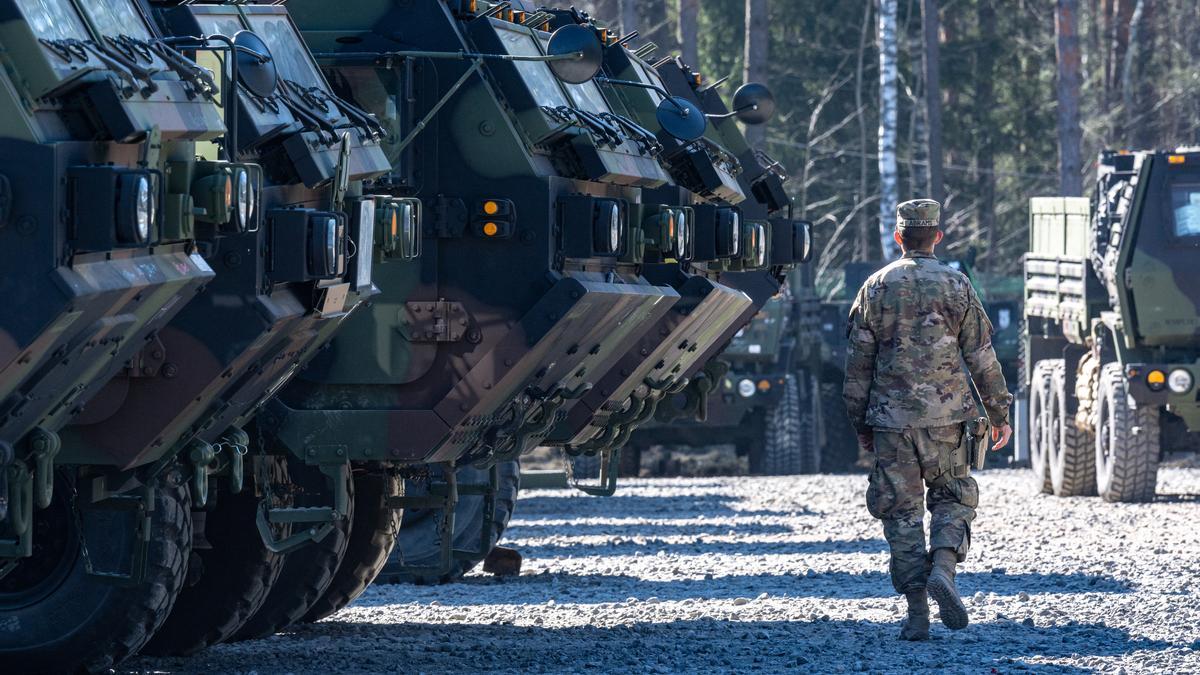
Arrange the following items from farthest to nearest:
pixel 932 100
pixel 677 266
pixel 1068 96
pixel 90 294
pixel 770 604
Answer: pixel 932 100 → pixel 1068 96 → pixel 677 266 → pixel 770 604 → pixel 90 294

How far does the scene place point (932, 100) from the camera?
3800 centimetres

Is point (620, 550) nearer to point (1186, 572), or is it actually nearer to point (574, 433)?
point (574, 433)

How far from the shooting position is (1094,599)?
38.1ft

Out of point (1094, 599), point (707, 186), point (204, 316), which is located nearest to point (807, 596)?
point (1094, 599)

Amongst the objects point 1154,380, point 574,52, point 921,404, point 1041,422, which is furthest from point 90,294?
point 1041,422

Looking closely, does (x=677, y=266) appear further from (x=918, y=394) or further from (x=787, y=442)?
(x=787, y=442)

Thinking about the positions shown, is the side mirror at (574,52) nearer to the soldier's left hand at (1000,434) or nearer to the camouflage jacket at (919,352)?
the camouflage jacket at (919,352)

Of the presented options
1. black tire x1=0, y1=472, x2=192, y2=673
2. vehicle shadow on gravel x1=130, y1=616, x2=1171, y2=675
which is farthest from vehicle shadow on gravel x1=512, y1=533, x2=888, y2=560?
black tire x1=0, y1=472, x2=192, y2=673

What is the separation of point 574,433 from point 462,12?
2.90 metres

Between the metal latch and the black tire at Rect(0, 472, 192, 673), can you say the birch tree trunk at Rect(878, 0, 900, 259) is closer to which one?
the metal latch

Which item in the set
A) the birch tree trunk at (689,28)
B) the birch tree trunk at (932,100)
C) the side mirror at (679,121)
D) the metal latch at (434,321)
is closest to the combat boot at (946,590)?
the metal latch at (434,321)

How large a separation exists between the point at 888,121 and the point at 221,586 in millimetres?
24243

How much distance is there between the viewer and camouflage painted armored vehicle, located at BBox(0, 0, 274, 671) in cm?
640

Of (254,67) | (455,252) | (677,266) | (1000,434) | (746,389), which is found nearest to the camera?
(254,67)
